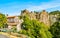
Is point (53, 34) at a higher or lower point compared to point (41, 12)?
lower

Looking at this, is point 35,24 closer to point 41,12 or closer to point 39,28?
point 39,28

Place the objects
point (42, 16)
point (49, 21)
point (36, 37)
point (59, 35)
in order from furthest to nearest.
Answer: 1. point (42, 16)
2. point (49, 21)
3. point (59, 35)
4. point (36, 37)

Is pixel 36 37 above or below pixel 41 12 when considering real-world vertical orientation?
below

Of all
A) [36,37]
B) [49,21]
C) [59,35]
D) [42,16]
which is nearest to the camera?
[36,37]

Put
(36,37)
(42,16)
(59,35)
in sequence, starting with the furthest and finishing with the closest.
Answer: (42,16) → (59,35) → (36,37)

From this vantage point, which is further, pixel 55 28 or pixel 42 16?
pixel 42 16

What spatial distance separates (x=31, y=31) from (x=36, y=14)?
45962 mm

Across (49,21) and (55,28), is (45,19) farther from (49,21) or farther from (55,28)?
(55,28)

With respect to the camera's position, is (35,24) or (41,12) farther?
(41,12)

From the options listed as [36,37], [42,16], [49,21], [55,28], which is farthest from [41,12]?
[36,37]

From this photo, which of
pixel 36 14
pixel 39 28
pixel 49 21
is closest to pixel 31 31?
pixel 39 28

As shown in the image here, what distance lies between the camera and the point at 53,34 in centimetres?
6159

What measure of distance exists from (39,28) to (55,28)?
5.46 m

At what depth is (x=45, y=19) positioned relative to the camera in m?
101
